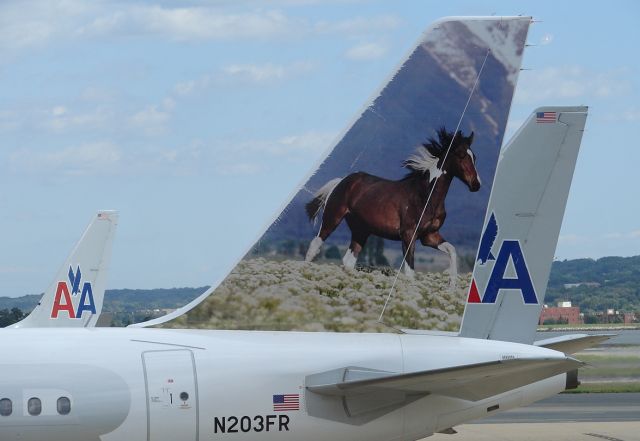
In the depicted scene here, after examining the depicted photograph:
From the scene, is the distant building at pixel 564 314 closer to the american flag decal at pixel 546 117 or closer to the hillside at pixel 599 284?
the hillside at pixel 599 284

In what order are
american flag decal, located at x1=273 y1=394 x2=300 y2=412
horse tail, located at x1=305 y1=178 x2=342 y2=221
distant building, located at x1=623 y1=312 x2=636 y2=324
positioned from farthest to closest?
distant building, located at x1=623 y1=312 x2=636 y2=324 → horse tail, located at x1=305 y1=178 x2=342 y2=221 → american flag decal, located at x1=273 y1=394 x2=300 y2=412

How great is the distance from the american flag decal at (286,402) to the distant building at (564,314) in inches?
2525

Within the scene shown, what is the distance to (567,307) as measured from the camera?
272ft

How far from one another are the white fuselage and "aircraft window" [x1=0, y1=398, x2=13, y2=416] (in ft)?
0.03

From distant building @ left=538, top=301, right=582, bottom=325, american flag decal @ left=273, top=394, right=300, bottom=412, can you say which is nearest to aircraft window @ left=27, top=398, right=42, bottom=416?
A: american flag decal @ left=273, top=394, right=300, bottom=412

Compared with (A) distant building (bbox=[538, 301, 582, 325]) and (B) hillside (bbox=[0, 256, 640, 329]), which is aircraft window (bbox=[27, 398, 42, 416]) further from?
(A) distant building (bbox=[538, 301, 582, 325])

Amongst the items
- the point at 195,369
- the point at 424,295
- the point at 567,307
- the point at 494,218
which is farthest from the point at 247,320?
the point at 567,307

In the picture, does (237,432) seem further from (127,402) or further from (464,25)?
(464,25)

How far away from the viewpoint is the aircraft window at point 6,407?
12.7m

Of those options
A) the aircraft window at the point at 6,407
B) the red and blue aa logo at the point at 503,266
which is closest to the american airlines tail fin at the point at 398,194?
the red and blue aa logo at the point at 503,266

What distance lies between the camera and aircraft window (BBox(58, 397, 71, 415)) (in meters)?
12.8

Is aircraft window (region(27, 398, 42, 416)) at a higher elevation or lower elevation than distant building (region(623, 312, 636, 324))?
lower

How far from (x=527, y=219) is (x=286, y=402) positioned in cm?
376

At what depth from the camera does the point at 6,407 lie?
12664 millimetres
